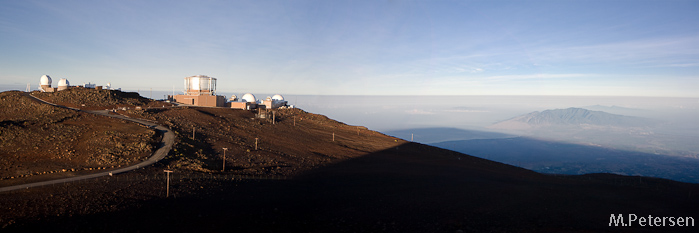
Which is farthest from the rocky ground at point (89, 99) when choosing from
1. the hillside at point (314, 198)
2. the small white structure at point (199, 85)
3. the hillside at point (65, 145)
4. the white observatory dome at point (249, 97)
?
the white observatory dome at point (249, 97)

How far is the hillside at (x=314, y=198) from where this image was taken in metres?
12.6

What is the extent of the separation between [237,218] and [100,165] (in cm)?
1318

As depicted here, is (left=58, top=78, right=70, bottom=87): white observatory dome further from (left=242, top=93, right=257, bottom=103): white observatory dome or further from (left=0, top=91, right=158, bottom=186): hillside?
(left=242, top=93, right=257, bottom=103): white observatory dome

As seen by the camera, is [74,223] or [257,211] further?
[257,211]

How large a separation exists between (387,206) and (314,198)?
3759 millimetres

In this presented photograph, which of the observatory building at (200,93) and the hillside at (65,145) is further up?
the observatory building at (200,93)

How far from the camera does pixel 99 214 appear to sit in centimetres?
1247

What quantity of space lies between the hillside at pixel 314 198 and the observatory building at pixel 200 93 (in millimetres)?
25514

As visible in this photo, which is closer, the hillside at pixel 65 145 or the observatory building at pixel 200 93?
the hillside at pixel 65 145

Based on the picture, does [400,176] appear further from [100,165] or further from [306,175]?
[100,165]

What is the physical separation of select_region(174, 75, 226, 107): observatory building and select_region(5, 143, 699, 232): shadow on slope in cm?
3822

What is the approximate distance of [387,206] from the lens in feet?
53.8

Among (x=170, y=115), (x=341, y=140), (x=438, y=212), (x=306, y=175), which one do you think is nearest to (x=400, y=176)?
(x=306, y=175)

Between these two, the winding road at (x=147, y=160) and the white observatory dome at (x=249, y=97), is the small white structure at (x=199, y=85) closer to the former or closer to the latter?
the white observatory dome at (x=249, y=97)
